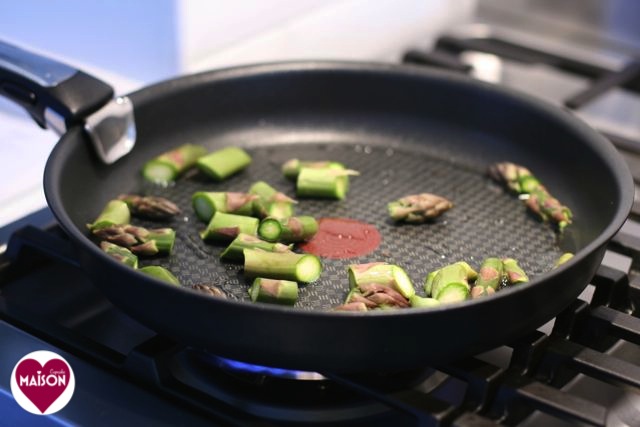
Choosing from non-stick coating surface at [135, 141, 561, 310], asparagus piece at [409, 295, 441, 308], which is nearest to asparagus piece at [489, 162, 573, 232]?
non-stick coating surface at [135, 141, 561, 310]

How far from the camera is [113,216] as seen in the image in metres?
0.96

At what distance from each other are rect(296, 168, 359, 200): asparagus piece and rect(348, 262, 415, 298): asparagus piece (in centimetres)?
18

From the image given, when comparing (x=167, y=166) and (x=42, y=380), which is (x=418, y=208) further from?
(x=42, y=380)

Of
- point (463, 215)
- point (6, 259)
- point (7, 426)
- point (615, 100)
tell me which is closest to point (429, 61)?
point (615, 100)

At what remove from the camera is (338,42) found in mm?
1417

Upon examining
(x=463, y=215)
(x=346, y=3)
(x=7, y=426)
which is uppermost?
(x=346, y=3)

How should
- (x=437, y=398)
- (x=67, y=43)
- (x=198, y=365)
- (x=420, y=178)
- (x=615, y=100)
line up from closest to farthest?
1. (x=437, y=398)
2. (x=198, y=365)
3. (x=420, y=178)
4. (x=67, y=43)
5. (x=615, y=100)

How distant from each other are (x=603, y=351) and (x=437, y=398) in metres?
0.21

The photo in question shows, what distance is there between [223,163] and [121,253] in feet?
0.75

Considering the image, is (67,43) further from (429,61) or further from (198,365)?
(198,365)

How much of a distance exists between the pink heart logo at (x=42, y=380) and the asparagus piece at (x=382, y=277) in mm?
267

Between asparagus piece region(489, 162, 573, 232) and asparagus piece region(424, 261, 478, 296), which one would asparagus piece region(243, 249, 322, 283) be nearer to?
asparagus piece region(424, 261, 478, 296)

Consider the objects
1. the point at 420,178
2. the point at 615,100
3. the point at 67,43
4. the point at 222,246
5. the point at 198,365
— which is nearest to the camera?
the point at 198,365

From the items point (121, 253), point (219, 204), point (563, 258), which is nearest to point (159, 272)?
point (121, 253)
